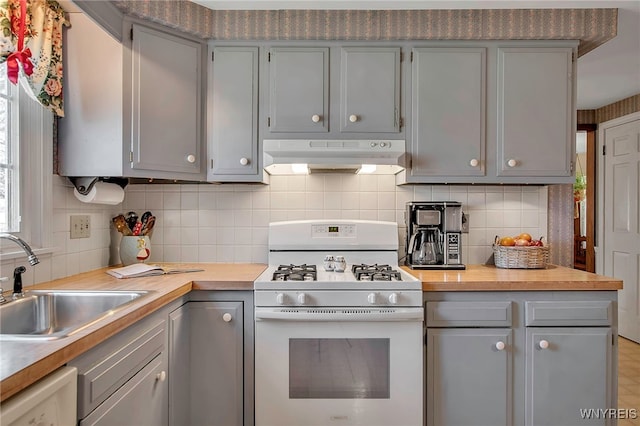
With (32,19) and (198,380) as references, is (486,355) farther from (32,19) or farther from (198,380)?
(32,19)

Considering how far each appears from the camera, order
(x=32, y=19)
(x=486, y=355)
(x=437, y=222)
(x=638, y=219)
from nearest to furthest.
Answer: (x=32, y=19) → (x=486, y=355) → (x=437, y=222) → (x=638, y=219)

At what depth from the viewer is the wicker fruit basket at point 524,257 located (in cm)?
203

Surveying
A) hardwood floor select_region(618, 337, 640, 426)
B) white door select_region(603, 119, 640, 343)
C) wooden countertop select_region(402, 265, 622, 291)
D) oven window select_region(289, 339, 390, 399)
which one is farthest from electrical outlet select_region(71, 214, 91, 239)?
white door select_region(603, 119, 640, 343)

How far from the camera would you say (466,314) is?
5.64 ft

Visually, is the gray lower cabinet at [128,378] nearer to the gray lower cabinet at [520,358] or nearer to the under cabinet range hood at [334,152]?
the under cabinet range hood at [334,152]

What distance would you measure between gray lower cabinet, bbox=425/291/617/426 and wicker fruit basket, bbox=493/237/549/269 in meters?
0.32

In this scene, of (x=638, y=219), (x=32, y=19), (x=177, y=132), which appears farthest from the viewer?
(x=638, y=219)

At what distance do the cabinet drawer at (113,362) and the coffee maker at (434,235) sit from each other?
1.36 metres

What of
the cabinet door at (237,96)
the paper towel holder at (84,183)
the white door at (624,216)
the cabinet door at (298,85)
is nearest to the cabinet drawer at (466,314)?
the cabinet door at (298,85)

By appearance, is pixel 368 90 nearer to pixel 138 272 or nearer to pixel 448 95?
pixel 448 95

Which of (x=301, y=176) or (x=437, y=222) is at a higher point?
(x=301, y=176)

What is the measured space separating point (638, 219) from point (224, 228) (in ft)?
11.7

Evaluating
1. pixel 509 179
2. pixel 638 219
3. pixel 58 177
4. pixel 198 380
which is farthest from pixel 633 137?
pixel 58 177

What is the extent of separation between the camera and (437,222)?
6.94 feet
